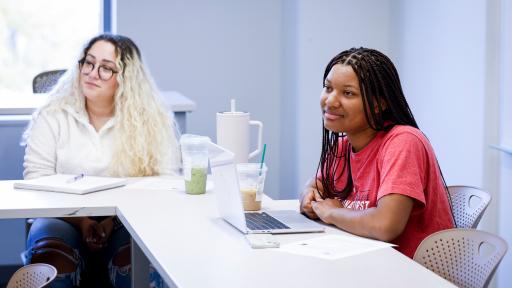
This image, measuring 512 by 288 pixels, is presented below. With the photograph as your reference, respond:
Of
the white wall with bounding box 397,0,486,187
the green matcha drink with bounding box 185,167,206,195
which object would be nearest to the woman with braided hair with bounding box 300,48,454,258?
the green matcha drink with bounding box 185,167,206,195

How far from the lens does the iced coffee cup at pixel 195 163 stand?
2625mm

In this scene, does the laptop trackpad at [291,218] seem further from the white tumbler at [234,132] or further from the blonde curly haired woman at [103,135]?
the blonde curly haired woman at [103,135]

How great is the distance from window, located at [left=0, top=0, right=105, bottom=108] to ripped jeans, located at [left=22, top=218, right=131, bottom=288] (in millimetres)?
2579

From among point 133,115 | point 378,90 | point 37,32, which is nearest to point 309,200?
point 378,90

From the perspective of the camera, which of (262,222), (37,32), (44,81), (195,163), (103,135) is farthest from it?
(37,32)

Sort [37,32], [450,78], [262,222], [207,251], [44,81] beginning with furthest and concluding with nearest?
1. [37,32]
2. [44,81]
3. [450,78]
4. [262,222]
5. [207,251]

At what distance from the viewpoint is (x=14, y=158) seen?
147 inches

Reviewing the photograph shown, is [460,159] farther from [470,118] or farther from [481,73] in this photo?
[481,73]

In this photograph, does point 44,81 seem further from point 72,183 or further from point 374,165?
point 374,165

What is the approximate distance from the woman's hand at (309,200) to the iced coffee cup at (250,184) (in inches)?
5.2

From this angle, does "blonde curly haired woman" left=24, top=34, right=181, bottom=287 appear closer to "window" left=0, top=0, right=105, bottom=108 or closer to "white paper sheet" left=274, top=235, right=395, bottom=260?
"white paper sheet" left=274, top=235, right=395, bottom=260

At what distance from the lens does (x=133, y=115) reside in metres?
3.10

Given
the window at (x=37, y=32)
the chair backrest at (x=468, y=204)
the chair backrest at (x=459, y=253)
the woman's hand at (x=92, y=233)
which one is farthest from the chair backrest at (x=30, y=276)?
the window at (x=37, y=32)

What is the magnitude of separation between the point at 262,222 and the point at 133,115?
1077 mm
